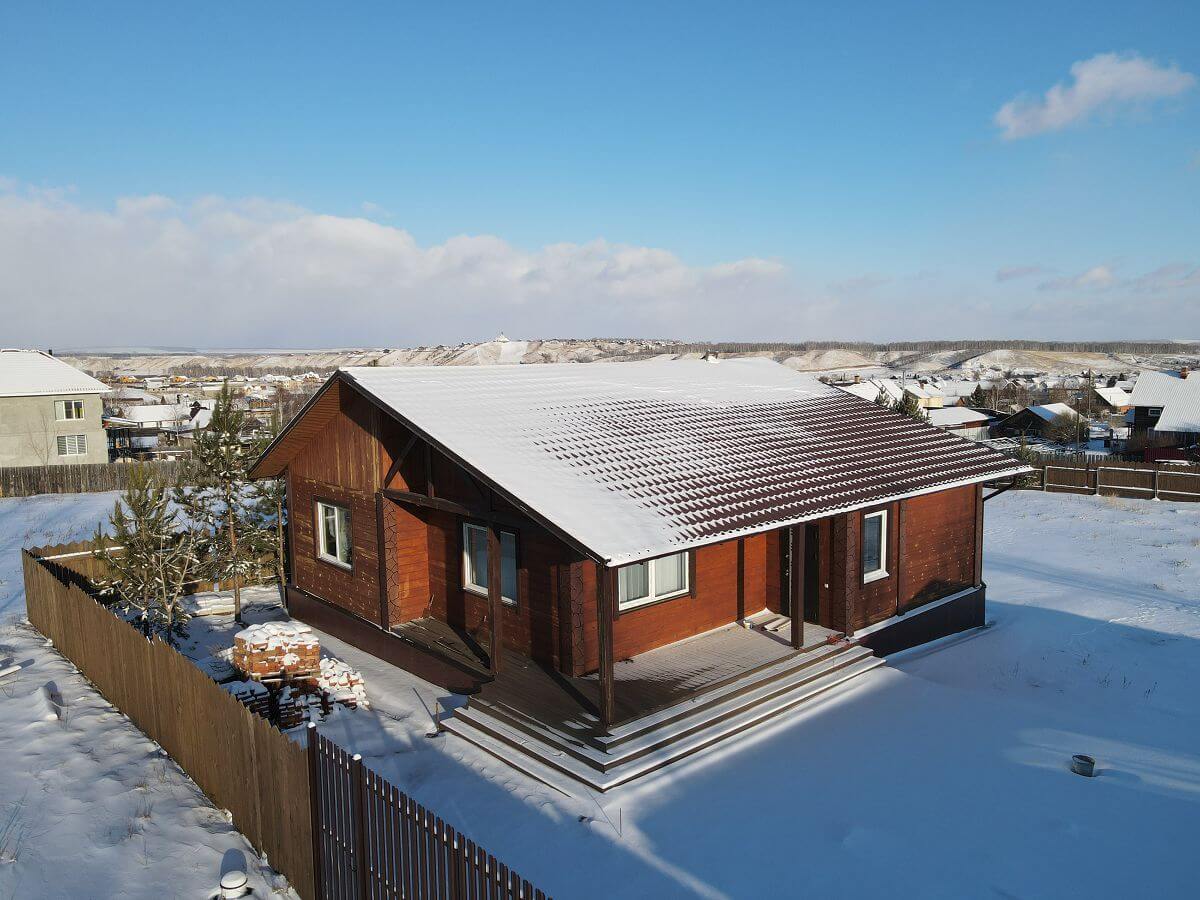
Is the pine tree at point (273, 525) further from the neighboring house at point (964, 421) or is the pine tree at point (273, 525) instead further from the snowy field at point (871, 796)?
the neighboring house at point (964, 421)

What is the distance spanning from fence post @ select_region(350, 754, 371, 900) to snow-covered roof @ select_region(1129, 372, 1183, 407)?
55662mm

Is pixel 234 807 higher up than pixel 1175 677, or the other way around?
pixel 234 807

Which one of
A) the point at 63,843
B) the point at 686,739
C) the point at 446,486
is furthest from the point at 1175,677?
the point at 63,843

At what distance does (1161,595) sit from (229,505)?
2018 centimetres

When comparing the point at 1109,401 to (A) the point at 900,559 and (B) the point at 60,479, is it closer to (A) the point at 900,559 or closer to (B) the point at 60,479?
(A) the point at 900,559

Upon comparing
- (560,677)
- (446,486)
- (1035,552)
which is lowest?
(1035,552)

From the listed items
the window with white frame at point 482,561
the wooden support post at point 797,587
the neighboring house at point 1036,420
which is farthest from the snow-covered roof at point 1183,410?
the window with white frame at point 482,561

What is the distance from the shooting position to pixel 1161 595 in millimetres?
16812

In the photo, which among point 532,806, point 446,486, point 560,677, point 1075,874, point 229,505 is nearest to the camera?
point 1075,874

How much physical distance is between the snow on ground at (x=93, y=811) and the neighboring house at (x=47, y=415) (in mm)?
36464

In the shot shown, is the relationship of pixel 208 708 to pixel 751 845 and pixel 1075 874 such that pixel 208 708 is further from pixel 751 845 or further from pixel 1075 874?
pixel 1075 874

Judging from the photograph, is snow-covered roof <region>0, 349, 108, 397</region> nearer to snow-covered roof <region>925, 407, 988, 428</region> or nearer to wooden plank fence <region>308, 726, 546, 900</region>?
wooden plank fence <region>308, 726, 546, 900</region>

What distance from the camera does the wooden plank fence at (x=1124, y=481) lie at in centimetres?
2725

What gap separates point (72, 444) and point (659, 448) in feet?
138
